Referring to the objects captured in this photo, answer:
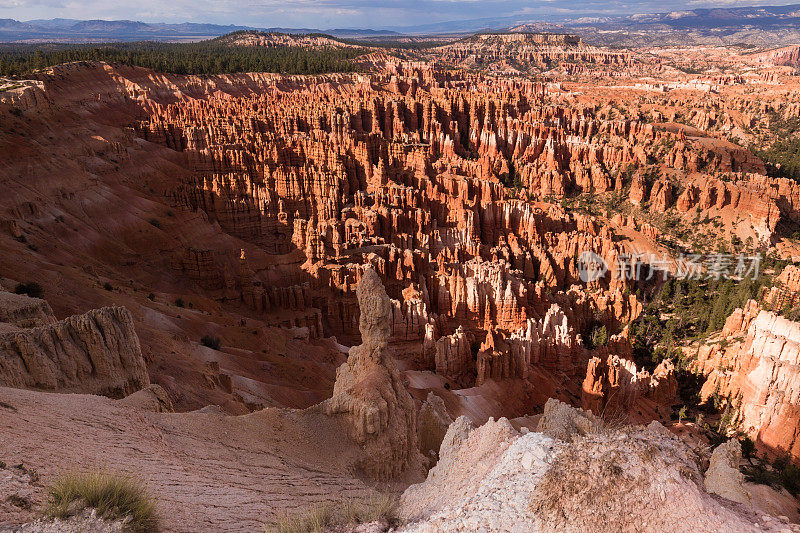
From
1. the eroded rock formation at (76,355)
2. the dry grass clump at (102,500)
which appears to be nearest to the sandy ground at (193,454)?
the dry grass clump at (102,500)

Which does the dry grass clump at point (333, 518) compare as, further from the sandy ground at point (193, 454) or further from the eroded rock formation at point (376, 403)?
the eroded rock formation at point (376, 403)

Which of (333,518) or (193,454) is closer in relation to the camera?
(333,518)

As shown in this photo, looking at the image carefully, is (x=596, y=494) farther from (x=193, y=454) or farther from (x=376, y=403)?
(x=376, y=403)

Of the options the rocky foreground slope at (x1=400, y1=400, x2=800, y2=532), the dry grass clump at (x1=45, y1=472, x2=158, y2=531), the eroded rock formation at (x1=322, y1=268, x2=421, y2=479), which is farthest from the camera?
the eroded rock formation at (x1=322, y1=268, x2=421, y2=479)

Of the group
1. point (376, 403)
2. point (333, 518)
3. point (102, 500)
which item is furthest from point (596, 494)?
point (376, 403)

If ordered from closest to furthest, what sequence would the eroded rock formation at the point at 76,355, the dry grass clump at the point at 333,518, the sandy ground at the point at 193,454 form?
the dry grass clump at the point at 333,518 → the sandy ground at the point at 193,454 → the eroded rock formation at the point at 76,355

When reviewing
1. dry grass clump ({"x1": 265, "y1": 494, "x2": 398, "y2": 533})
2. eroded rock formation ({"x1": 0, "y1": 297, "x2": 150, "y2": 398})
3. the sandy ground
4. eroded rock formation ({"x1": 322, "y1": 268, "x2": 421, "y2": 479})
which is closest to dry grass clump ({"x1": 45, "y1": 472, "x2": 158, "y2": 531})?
the sandy ground

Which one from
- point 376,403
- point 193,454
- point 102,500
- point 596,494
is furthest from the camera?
point 376,403

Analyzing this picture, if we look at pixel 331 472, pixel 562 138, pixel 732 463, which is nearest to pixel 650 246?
pixel 562 138

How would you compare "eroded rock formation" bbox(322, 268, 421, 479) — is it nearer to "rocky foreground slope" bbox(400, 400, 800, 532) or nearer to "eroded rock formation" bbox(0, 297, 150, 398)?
"rocky foreground slope" bbox(400, 400, 800, 532)
